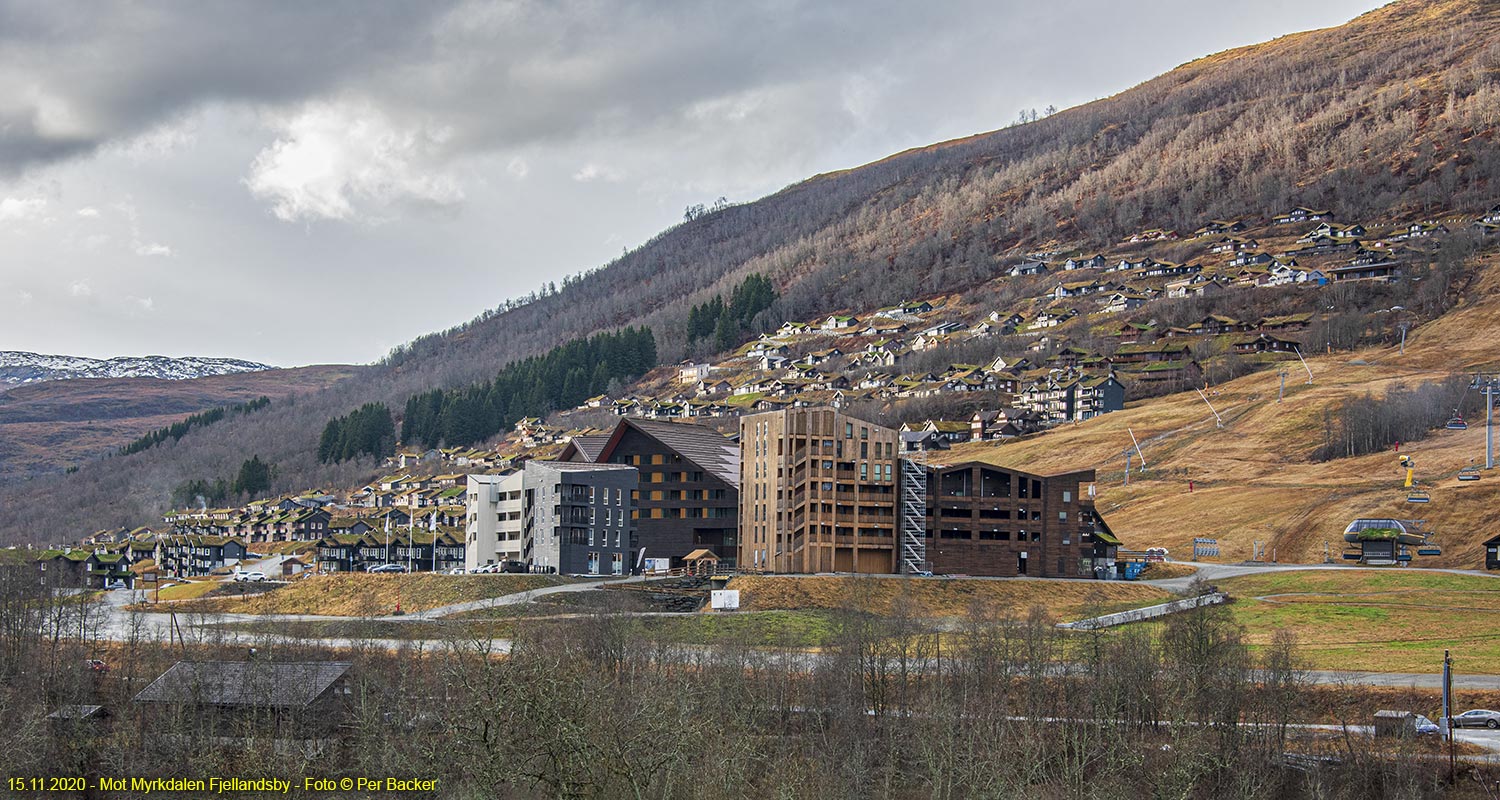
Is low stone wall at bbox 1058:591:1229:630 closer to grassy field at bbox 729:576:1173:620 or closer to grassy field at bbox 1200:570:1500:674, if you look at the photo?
grassy field at bbox 1200:570:1500:674

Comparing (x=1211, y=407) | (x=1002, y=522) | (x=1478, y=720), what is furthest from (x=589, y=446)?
(x=1211, y=407)

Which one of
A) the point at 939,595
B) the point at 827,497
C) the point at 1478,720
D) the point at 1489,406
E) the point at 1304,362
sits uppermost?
the point at 1304,362

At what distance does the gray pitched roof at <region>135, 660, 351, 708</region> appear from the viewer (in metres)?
57.5

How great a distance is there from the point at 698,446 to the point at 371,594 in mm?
33720

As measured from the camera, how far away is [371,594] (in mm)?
91562

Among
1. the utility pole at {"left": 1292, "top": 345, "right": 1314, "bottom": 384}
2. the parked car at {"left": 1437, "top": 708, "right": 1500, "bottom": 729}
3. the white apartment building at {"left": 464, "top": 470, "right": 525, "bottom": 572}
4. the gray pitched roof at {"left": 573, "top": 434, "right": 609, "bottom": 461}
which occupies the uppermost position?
the utility pole at {"left": 1292, "top": 345, "right": 1314, "bottom": 384}

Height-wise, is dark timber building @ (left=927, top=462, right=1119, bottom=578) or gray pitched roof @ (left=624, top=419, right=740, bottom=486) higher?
gray pitched roof @ (left=624, top=419, right=740, bottom=486)

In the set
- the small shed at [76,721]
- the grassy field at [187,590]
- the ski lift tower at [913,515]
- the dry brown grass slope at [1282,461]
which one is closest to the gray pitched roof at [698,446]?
the ski lift tower at [913,515]

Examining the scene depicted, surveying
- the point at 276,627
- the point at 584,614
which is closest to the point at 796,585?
the point at 584,614

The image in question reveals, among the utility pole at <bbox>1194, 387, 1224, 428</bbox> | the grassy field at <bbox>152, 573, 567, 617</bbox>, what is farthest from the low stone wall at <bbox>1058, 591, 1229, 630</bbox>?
the utility pole at <bbox>1194, 387, 1224, 428</bbox>

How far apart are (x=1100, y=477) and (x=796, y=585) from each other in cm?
6709

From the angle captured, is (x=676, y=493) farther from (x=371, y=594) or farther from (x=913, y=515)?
(x=371, y=594)

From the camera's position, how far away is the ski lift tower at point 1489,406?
12042 centimetres

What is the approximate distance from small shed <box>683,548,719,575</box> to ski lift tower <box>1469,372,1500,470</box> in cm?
7124
